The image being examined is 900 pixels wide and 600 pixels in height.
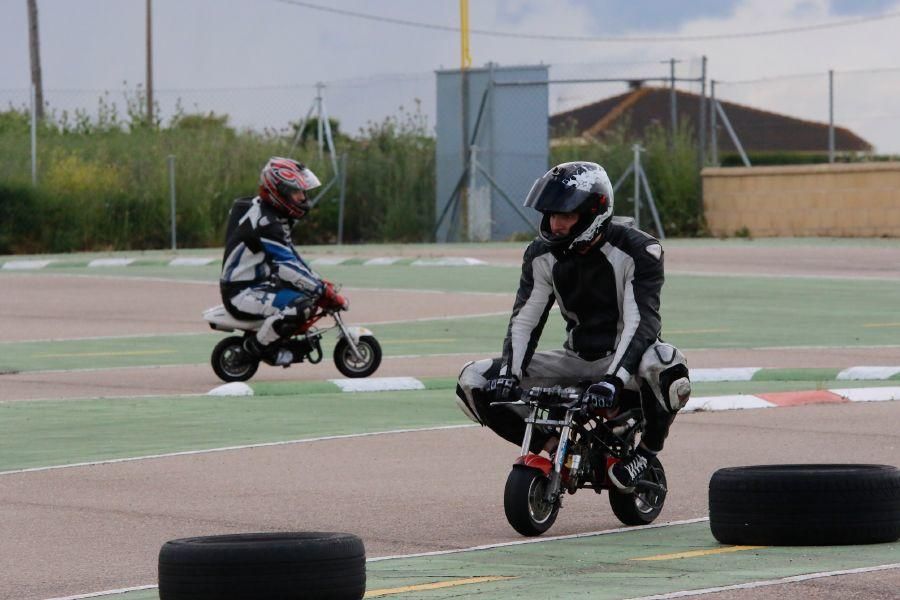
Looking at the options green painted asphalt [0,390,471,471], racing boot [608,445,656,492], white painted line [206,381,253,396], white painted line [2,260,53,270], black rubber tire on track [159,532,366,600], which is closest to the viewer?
black rubber tire on track [159,532,366,600]

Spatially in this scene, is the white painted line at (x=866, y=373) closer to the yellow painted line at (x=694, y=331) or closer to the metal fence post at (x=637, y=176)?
the yellow painted line at (x=694, y=331)

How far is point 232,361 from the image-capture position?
16.2m

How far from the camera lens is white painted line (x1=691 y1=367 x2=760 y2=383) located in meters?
15.7

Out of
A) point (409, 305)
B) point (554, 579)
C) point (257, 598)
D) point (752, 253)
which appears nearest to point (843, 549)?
point (554, 579)

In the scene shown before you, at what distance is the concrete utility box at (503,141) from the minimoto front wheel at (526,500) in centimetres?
2976

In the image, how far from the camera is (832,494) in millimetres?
7926

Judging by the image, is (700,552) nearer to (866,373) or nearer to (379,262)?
(866,373)

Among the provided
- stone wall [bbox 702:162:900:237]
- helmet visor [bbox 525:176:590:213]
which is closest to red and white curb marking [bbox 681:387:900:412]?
helmet visor [bbox 525:176:590:213]

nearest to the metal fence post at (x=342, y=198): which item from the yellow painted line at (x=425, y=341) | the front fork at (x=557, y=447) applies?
the yellow painted line at (x=425, y=341)

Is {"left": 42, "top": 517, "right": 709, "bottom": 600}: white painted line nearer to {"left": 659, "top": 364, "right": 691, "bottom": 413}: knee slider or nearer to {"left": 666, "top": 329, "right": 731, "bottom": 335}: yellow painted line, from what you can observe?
{"left": 659, "top": 364, "right": 691, "bottom": 413}: knee slider

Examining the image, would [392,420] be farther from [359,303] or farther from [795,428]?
[359,303]

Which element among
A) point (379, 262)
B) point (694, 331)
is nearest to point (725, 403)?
point (694, 331)

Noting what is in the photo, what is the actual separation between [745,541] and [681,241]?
97.2ft

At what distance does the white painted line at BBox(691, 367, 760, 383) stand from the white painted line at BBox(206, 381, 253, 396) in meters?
3.41
